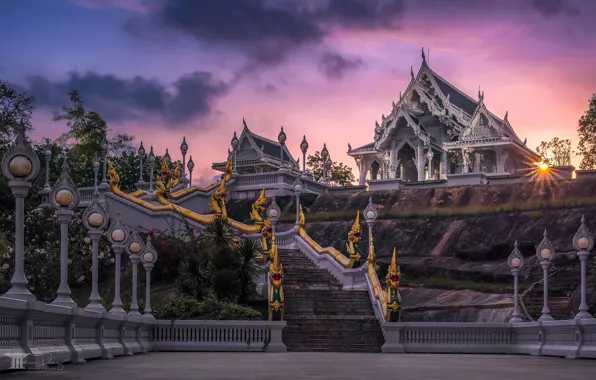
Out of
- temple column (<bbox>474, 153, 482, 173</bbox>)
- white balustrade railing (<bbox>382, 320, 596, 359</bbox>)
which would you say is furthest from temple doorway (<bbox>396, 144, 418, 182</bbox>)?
white balustrade railing (<bbox>382, 320, 596, 359</bbox>)

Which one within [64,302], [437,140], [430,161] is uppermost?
[437,140]

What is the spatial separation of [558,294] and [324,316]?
9.79 metres

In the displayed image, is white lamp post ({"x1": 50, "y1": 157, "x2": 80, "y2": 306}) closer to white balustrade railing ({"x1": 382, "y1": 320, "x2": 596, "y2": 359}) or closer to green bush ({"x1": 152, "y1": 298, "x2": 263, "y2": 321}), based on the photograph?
green bush ({"x1": 152, "y1": 298, "x2": 263, "y2": 321})

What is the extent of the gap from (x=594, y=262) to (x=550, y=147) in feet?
141

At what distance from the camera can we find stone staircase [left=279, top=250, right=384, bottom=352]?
1261 inches

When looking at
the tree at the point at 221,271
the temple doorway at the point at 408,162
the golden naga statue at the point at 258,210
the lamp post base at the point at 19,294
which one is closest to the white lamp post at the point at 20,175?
the lamp post base at the point at 19,294

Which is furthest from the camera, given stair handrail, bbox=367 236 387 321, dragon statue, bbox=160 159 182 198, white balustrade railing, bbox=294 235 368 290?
dragon statue, bbox=160 159 182 198

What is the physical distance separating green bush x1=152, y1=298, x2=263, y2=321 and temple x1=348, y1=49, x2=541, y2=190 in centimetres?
3202

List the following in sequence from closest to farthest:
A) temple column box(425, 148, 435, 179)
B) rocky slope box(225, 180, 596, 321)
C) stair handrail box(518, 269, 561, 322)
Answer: stair handrail box(518, 269, 561, 322)
rocky slope box(225, 180, 596, 321)
temple column box(425, 148, 435, 179)

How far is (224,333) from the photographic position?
30.0 m

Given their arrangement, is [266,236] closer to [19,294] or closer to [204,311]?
[204,311]

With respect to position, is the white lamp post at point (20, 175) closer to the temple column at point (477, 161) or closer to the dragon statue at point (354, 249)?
the dragon statue at point (354, 249)

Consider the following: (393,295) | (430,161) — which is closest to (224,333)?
(393,295)

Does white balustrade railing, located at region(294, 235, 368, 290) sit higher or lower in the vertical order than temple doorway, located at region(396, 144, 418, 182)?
lower
